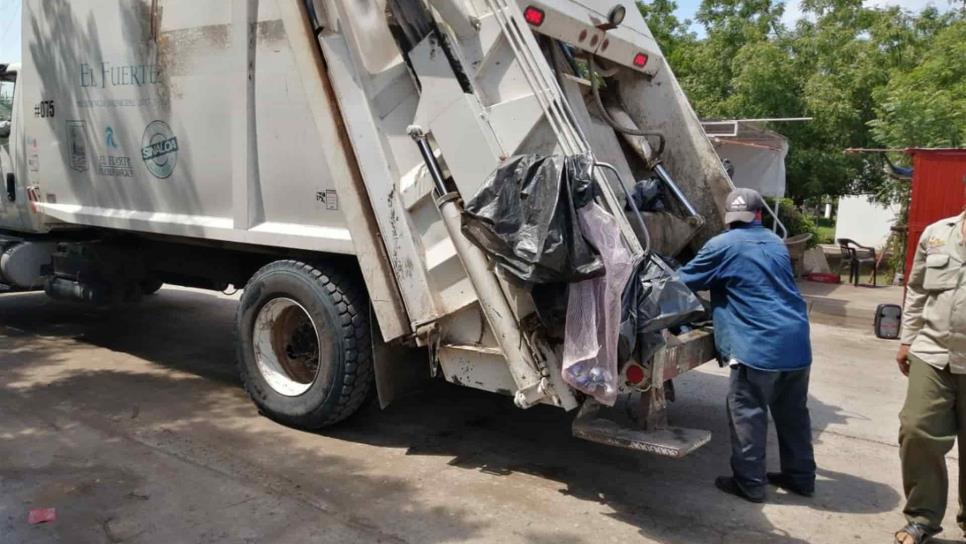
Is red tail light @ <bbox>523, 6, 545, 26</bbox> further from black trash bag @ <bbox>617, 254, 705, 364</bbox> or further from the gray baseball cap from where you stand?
black trash bag @ <bbox>617, 254, 705, 364</bbox>

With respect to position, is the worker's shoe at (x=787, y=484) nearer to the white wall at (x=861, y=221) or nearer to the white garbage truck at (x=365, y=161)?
the white garbage truck at (x=365, y=161)

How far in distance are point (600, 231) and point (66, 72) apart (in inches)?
179

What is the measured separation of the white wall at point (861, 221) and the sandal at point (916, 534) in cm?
1967

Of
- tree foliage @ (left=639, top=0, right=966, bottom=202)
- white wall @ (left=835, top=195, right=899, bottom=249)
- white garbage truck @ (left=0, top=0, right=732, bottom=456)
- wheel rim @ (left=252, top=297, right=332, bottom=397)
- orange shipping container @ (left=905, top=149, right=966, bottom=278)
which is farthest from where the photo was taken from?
white wall @ (left=835, top=195, right=899, bottom=249)

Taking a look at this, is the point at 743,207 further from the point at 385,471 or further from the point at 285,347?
the point at 285,347

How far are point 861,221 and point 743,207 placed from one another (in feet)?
67.8

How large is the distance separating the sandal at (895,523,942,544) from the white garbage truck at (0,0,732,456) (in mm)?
917

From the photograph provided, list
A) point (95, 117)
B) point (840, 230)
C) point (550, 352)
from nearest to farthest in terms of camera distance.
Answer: point (550, 352)
point (95, 117)
point (840, 230)

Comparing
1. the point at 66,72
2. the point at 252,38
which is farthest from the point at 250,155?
the point at 66,72

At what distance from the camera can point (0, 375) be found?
5961 mm

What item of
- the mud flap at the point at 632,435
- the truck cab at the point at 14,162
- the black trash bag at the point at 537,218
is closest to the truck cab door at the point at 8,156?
the truck cab at the point at 14,162

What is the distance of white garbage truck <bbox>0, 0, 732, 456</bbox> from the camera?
387 cm

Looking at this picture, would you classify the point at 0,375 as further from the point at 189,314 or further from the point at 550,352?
the point at 550,352

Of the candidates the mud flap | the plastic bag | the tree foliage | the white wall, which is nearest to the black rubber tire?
the mud flap
